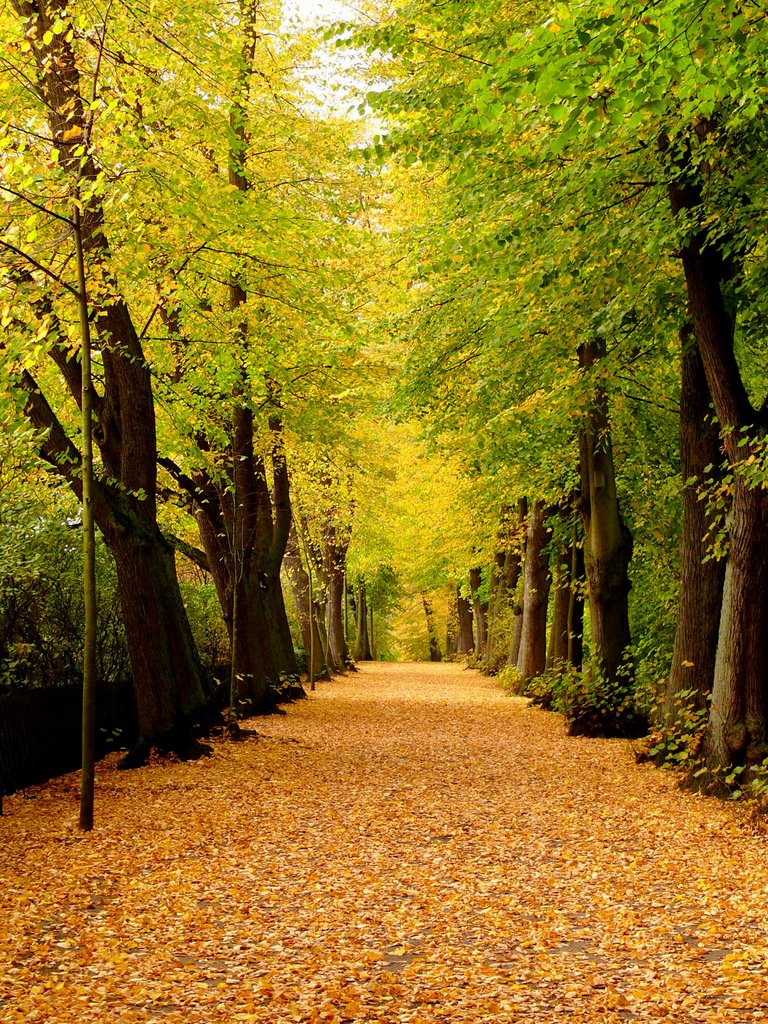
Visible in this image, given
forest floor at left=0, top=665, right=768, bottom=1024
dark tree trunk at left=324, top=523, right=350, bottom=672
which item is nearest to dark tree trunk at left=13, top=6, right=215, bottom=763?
forest floor at left=0, top=665, right=768, bottom=1024

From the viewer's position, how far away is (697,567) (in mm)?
11344

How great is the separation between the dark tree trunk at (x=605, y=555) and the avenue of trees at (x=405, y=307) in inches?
2.0

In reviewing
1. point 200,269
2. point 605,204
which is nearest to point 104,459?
point 200,269

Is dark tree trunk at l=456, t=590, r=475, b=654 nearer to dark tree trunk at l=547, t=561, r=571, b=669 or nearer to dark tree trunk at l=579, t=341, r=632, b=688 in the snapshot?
dark tree trunk at l=547, t=561, r=571, b=669

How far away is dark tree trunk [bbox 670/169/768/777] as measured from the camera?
9297 mm

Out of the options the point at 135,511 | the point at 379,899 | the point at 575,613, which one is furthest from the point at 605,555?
the point at 379,899

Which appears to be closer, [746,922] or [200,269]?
[746,922]

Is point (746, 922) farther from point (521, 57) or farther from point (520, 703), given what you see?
point (520, 703)

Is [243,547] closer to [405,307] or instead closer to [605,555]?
[405,307]

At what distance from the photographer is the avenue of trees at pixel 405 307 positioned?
333 inches

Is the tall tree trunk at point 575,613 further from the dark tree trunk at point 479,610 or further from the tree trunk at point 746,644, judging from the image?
the dark tree trunk at point 479,610

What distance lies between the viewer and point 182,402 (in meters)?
14.4

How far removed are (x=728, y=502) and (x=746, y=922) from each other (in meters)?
5.43

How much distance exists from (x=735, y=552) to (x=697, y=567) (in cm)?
187
